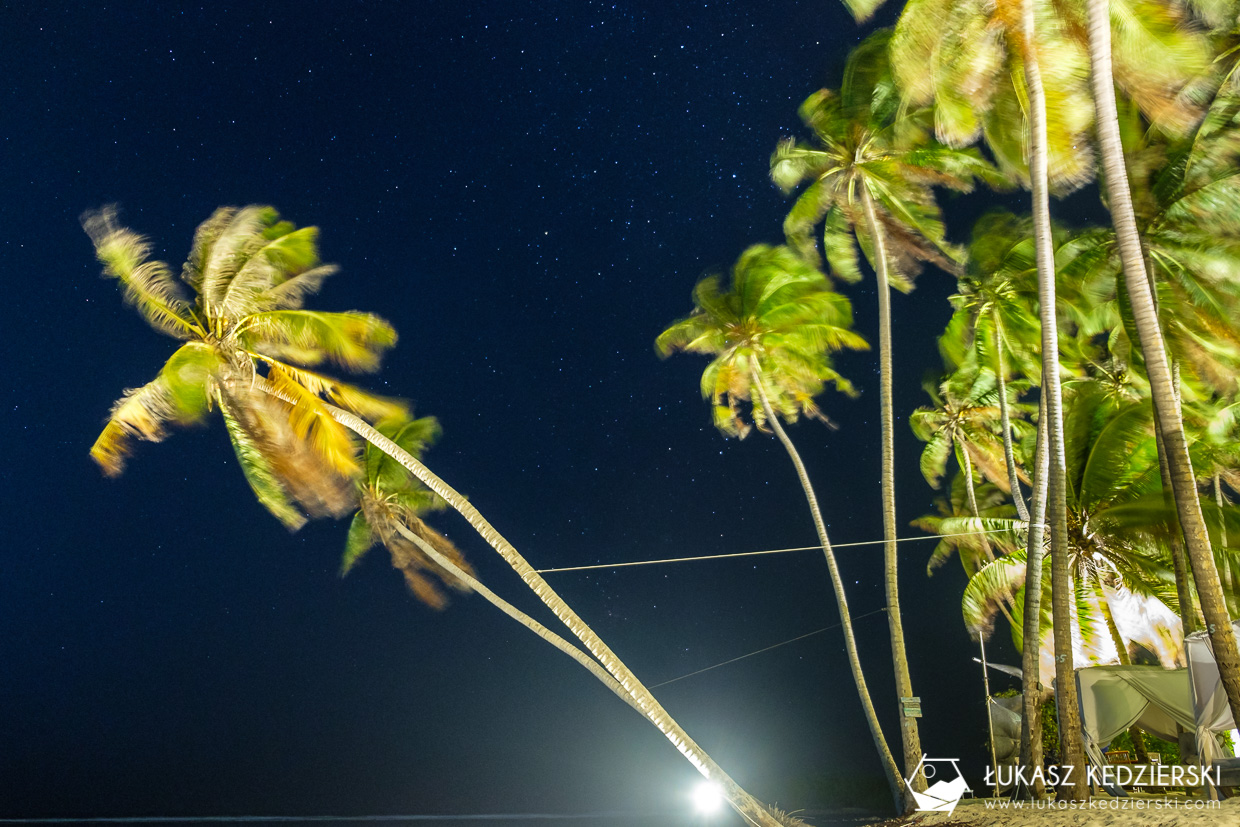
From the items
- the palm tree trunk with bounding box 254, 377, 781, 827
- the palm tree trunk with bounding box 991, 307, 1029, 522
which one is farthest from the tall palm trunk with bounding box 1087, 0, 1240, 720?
the palm tree trunk with bounding box 991, 307, 1029, 522

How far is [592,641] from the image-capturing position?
10.5 m

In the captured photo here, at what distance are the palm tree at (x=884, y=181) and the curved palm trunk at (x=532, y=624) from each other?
4.58m

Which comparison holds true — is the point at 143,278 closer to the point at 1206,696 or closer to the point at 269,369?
the point at 269,369

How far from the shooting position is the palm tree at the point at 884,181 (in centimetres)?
1305

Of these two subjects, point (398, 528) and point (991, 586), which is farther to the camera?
point (398, 528)

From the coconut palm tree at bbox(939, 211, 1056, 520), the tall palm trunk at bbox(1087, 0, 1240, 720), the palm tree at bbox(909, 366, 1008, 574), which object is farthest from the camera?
the palm tree at bbox(909, 366, 1008, 574)

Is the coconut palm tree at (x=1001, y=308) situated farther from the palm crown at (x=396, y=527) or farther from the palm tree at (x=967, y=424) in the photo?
the palm crown at (x=396, y=527)

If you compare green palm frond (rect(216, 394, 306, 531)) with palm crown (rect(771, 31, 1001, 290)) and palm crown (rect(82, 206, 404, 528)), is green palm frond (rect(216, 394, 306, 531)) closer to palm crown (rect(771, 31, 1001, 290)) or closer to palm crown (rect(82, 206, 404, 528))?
palm crown (rect(82, 206, 404, 528))

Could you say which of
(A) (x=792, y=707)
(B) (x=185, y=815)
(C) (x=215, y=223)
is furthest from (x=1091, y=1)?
(B) (x=185, y=815)

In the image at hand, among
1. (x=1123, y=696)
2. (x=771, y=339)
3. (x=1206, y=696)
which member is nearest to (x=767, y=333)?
(x=771, y=339)

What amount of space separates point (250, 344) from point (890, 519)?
1050cm

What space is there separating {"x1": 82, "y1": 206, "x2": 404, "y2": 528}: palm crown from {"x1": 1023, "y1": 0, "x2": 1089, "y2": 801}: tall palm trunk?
8585mm

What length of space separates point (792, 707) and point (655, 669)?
262 inches

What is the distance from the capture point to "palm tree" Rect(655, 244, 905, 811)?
1579 cm
